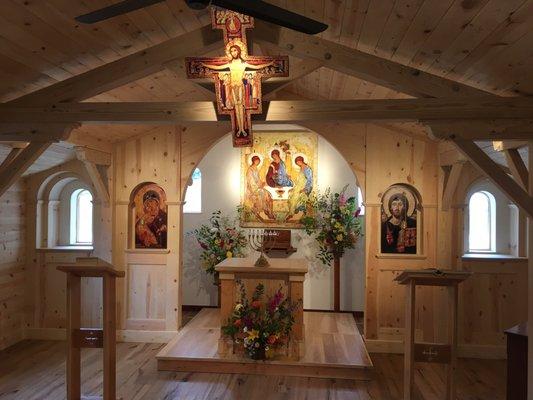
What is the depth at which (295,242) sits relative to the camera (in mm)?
6949

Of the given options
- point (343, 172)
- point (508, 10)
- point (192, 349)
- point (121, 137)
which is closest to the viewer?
point (508, 10)

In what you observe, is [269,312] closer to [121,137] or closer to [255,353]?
[255,353]

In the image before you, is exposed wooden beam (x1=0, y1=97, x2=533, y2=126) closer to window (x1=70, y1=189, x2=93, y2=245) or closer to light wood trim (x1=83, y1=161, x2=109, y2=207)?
light wood trim (x1=83, y1=161, x2=109, y2=207)

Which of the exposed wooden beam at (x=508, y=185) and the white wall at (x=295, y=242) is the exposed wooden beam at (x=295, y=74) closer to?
the exposed wooden beam at (x=508, y=185)

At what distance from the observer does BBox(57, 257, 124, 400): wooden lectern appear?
3305mm

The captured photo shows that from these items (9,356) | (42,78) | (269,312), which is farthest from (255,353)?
(42,78)

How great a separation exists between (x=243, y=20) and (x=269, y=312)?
2858mm

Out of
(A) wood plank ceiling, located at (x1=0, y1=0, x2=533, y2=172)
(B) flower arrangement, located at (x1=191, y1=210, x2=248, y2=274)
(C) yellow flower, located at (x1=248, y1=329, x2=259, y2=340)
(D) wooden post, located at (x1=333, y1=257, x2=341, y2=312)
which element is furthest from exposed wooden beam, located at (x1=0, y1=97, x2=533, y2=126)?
(D) wooden post, located at (x1=333, y1=257, x2=341, y2=312)

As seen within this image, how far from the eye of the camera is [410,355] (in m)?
3.27

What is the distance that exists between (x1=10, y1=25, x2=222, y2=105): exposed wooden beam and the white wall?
352 centimetres

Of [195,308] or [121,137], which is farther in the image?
[195,308]

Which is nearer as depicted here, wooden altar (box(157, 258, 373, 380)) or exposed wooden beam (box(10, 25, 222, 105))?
exposed wooden beam (box(10, 25, 222, 105))

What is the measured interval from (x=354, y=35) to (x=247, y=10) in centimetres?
143

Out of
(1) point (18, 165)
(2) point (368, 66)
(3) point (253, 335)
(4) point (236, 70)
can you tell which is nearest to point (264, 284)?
(3) point (253, 335)
